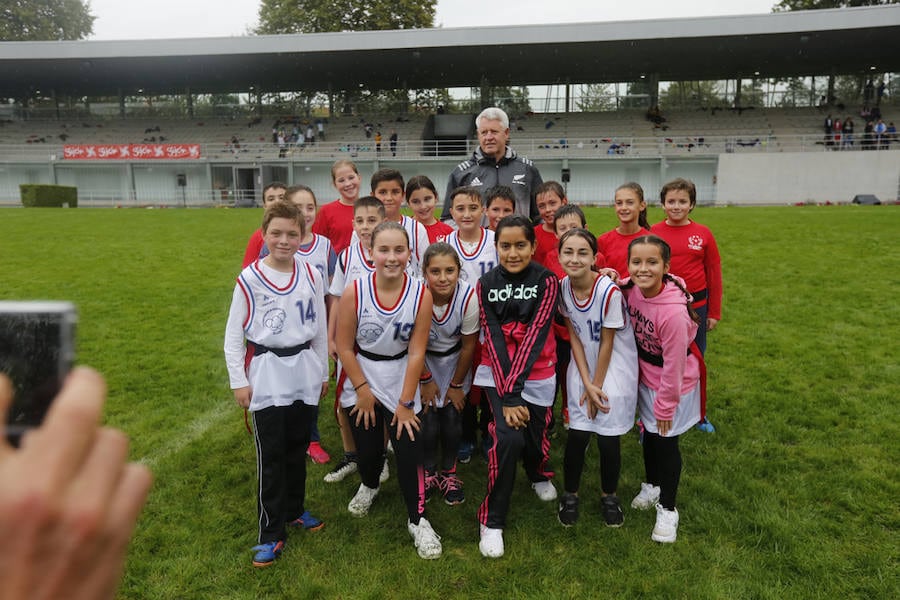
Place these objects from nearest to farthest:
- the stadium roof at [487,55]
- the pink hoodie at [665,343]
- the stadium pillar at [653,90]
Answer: the pink hoodie at [665,343] < the stadium roof at [487,55] < the stadium pillar at [653,90]

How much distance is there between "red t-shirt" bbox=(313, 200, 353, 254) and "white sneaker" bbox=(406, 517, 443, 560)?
2484mm

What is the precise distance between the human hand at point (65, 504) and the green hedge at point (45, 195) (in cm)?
3593

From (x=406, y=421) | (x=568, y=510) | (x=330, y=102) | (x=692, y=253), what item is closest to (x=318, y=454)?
(x=406, y=421)

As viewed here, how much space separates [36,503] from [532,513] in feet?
12.2

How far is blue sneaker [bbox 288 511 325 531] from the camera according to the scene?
3.65 m

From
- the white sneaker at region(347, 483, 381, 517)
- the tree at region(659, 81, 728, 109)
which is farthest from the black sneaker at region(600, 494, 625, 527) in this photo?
the tree at region(659, 81, 728, 109)

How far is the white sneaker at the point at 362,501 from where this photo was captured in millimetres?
3822

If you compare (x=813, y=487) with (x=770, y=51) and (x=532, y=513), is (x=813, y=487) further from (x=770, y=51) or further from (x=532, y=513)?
(x=770, y=51)

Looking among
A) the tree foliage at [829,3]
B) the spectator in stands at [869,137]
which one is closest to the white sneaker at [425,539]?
the spectator in stands at [869,137]

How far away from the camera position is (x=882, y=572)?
3088mm

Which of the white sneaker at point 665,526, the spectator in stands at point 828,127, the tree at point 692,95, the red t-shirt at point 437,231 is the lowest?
the white sneaker at point 665,526

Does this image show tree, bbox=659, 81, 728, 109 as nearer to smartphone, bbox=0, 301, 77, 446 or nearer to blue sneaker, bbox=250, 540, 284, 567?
blue sneaker, bbox=250, 540, 284, 567

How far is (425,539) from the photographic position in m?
3.44

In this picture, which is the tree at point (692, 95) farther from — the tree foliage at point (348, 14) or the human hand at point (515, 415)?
the human hand at point (515, 415)
